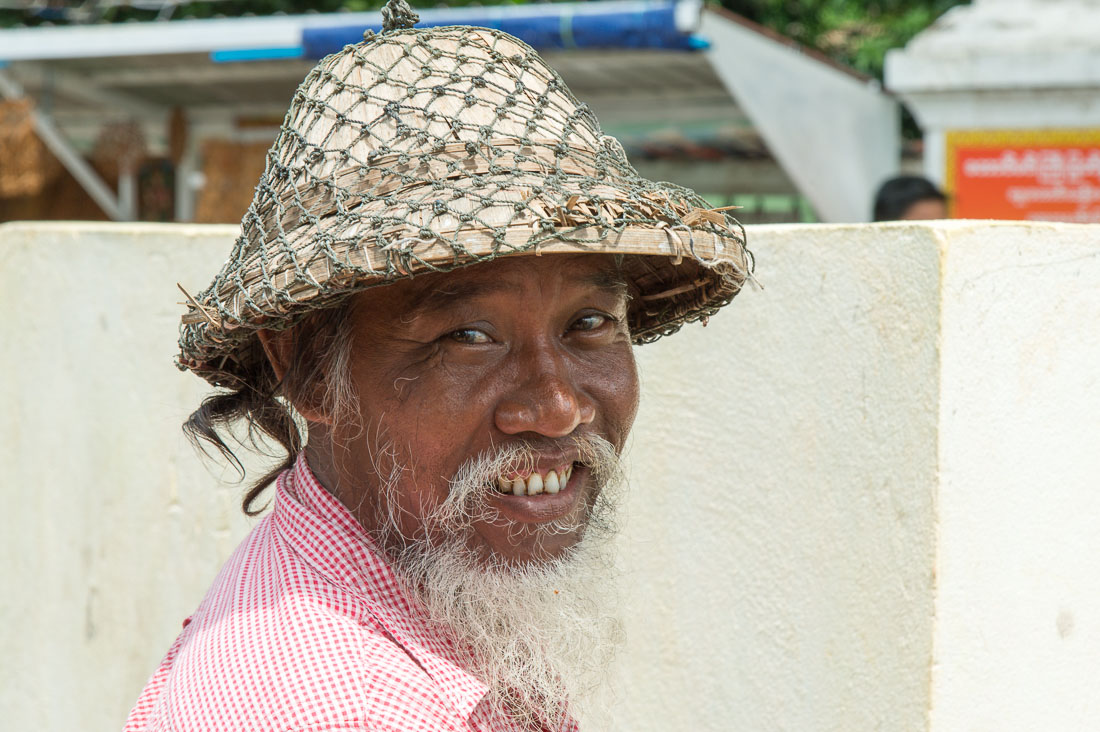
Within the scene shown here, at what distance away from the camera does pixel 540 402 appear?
5.09 feet

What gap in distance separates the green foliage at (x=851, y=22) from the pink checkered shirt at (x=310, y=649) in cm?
810

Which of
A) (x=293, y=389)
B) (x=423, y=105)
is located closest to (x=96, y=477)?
(x=293, y=389)

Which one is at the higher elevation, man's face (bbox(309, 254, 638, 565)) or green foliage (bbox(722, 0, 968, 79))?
man's face (bbox(309, 254, 638, 565))

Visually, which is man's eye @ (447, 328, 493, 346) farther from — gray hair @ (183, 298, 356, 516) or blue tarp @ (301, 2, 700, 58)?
blue tarp @ (301, 2, 700, 58)

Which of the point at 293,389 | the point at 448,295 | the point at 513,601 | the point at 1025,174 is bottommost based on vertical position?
the point at 1025,174

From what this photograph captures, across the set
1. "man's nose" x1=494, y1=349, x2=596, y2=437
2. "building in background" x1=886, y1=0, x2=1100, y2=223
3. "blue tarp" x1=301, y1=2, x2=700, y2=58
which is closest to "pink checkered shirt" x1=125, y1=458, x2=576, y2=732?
"man's nose" x1=494, y1=349, x2=596, y2=437

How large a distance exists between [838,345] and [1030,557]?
0.48 m

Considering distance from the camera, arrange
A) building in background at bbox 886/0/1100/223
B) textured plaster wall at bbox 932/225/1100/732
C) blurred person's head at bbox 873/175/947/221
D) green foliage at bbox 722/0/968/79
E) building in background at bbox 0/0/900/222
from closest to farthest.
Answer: textured plaster wall at bbox 932/225/1100/732 → blurred person's head at bbox 873/175/947/221 → building in background at bbox 886/0/1100/223 → building in background at bbox 0/0/900/222 → green foliage at bbox 722/0/968/79

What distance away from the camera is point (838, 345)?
203 cm

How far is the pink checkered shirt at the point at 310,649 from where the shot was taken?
1.27m

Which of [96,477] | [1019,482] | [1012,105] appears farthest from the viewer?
[1012,105]

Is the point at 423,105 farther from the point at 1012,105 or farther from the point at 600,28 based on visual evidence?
the point at 1012,105

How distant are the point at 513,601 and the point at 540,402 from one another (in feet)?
0.95

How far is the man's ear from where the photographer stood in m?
1.67
